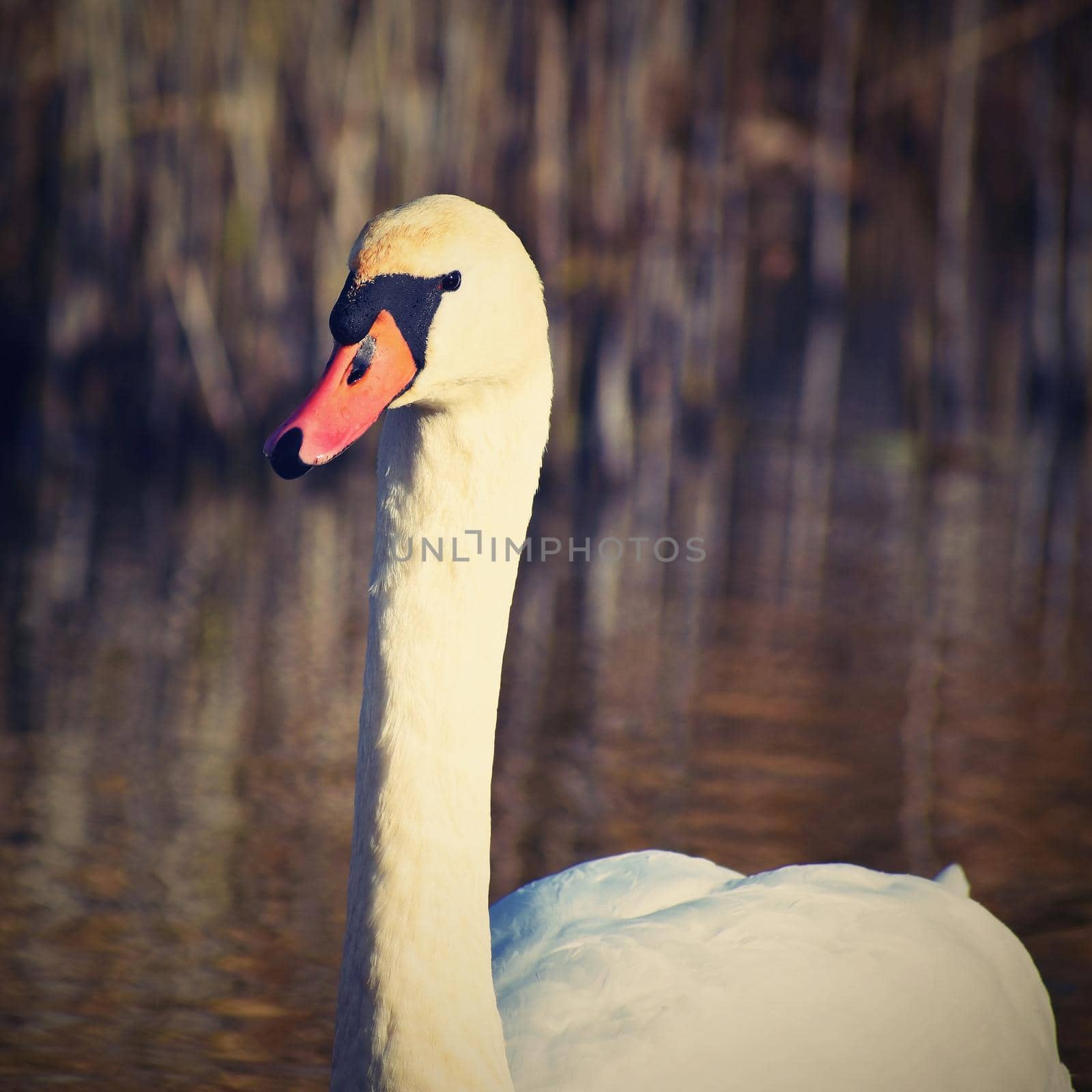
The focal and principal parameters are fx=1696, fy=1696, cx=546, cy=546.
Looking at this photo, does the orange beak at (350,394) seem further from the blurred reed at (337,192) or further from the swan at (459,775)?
the blurred reed at (337,192)

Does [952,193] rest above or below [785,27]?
below

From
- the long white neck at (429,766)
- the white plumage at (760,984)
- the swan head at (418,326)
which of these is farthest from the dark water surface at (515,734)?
the swan head at (418,326)

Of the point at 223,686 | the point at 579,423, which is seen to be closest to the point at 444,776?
the point at 223,686

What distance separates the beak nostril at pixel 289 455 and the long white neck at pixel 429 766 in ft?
0.89

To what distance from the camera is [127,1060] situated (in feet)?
12.2

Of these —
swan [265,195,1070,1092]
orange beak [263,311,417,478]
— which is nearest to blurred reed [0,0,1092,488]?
swan [265,195,1070,1092]

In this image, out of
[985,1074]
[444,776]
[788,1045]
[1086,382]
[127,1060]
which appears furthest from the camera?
[1086,382]

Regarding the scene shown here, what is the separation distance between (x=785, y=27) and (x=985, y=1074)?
20.4 metres

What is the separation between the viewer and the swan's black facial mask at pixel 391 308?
2342mm

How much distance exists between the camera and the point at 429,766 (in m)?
2.46

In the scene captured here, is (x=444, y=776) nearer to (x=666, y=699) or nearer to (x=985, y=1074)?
(x=985, y=1074)

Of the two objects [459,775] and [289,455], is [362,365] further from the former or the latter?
[459,775]

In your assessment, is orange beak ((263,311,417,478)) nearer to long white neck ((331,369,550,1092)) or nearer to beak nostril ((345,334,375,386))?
beak nostril ((345,334,375,386))

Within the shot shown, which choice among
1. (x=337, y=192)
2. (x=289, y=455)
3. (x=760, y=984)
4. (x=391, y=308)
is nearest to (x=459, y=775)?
(x=289, y=455)
